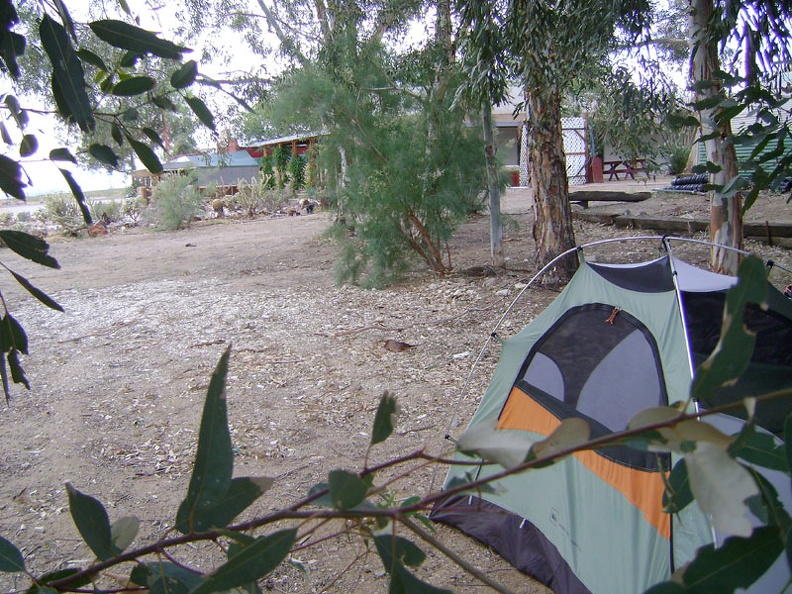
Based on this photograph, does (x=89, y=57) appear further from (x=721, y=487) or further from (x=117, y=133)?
(x=721, y=487)

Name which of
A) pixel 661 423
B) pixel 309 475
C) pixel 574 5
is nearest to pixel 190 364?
pixel 309 475

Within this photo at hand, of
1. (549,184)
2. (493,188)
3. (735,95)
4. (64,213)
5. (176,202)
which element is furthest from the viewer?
(64,213)

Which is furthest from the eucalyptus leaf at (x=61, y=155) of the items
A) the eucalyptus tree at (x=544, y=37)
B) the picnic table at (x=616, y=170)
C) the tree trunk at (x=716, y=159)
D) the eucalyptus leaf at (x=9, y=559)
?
the picnic table at (x=616, y=170)

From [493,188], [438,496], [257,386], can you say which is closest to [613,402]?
[438,496]

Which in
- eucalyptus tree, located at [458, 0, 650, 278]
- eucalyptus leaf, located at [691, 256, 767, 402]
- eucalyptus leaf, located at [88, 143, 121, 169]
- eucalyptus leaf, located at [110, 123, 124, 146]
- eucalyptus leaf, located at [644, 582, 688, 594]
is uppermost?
eucalyptus tree, located at [458, 0, 650, 278]

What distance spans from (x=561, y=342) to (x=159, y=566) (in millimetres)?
2958

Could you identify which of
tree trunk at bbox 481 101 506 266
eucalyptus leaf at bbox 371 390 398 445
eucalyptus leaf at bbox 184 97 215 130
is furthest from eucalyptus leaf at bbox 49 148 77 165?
tree trunk at bbox 481 101 506 266

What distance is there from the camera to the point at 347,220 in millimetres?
10156

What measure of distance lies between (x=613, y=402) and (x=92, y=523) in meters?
2.79

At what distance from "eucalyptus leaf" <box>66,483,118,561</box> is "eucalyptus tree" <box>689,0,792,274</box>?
7.37 ft

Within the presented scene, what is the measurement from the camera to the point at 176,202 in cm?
1778

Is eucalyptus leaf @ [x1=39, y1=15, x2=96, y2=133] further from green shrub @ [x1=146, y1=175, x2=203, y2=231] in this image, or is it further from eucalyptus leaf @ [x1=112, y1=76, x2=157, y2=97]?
green shrub @ [x1=146, y1=175, x2=203, y2=231]

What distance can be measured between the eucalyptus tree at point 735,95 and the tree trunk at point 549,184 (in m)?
1.36

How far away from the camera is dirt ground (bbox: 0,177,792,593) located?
141 inches
